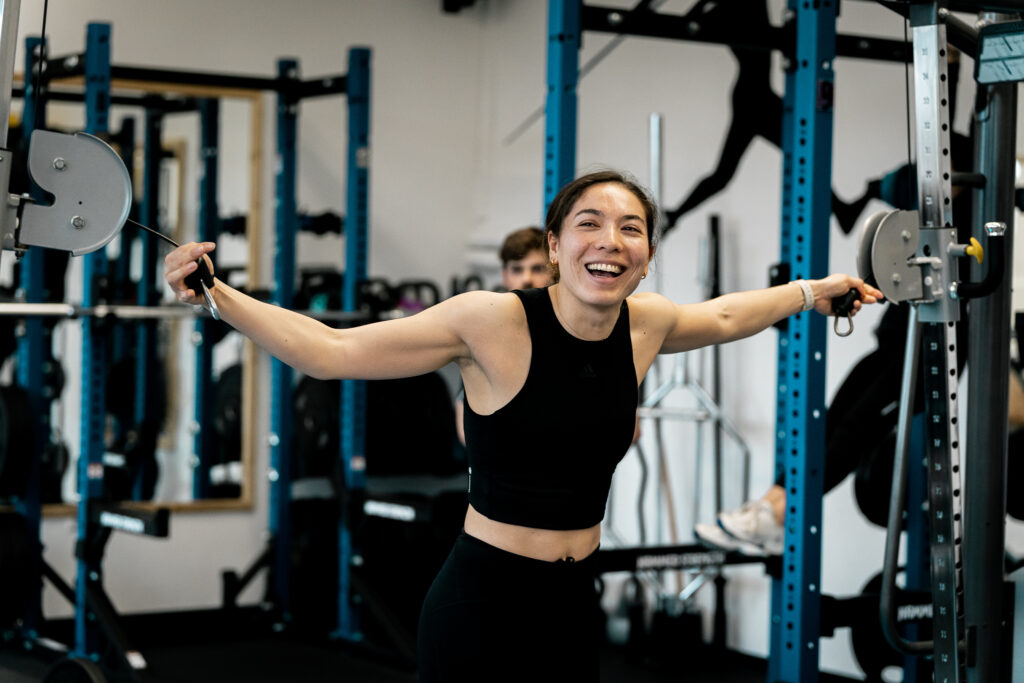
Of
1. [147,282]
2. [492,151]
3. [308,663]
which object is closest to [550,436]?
[308,663]

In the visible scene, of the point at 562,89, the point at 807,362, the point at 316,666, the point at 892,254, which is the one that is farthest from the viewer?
the point at 316,666

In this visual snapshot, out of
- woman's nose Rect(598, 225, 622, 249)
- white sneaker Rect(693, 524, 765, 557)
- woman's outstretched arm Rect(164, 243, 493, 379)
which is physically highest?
woman's nose Rect(598, 225, 622, 249)

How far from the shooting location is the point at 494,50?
21.7 feet

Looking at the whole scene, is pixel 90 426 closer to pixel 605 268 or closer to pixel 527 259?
pixel 527 259

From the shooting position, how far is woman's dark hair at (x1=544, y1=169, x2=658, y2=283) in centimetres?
223

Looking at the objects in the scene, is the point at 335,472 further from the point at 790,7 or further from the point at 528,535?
the point at 528,535

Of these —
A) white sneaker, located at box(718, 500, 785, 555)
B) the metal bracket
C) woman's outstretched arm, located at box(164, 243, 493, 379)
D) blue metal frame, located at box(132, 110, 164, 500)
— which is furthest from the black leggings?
blue metal frame, located at box(132, 110, 164, 500)

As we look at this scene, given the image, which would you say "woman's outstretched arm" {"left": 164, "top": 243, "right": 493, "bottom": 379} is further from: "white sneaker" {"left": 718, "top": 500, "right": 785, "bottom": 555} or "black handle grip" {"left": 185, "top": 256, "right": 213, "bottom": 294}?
"white sneaker" {"left": 718, "top": 500, "right": 785, "bottom": 555}

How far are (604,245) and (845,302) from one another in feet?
2.56

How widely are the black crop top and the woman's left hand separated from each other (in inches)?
27.0

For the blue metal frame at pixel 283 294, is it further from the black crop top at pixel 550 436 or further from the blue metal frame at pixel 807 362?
the black crop top at pixel 550 436

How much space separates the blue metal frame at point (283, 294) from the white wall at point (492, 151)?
60 centimetres

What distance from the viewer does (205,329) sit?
5805 mm

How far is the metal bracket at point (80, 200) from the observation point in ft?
6.08
